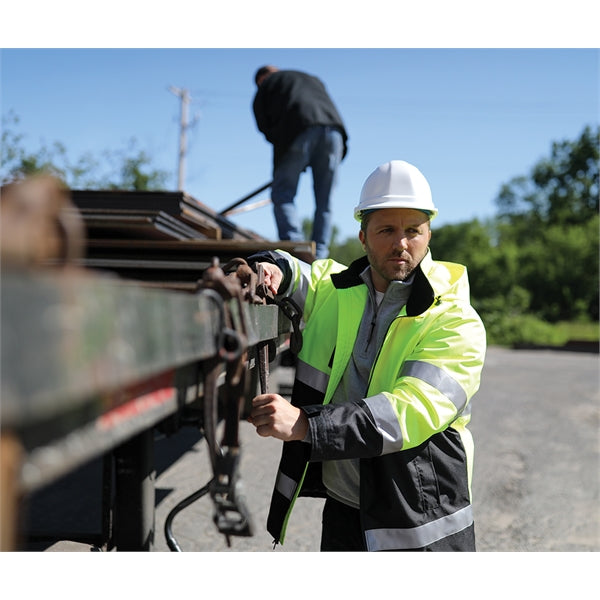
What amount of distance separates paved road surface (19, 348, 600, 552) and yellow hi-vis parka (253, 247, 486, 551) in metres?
1.93

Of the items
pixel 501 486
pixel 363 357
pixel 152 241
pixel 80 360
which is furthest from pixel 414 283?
pixel 501 486

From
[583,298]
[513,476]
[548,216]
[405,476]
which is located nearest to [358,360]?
[405,476]

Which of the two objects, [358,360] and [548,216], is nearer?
[358,360]

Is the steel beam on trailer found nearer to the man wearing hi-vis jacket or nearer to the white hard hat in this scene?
the man wearing hi-vis jacket

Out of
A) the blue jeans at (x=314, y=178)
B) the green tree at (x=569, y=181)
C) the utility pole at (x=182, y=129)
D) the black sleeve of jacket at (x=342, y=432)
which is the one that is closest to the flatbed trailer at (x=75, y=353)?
the black sleeve of jacket at (x=342, y=432)

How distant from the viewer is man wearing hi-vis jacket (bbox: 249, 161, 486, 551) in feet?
6.72

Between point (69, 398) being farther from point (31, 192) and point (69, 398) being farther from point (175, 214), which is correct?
point (175, 214)

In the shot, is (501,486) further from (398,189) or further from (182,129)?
(182,129)

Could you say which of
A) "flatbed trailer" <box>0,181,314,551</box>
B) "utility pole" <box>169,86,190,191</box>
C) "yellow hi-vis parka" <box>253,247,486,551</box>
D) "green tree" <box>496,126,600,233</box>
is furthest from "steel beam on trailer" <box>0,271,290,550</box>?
"green tree" <box>496,126,600,233</box>

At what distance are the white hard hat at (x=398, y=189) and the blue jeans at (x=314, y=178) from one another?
8.27 feet

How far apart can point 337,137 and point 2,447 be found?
5.08 m

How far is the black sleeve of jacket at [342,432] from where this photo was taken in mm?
1991

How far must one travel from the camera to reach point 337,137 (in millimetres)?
5516

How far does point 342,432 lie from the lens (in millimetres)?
2006
